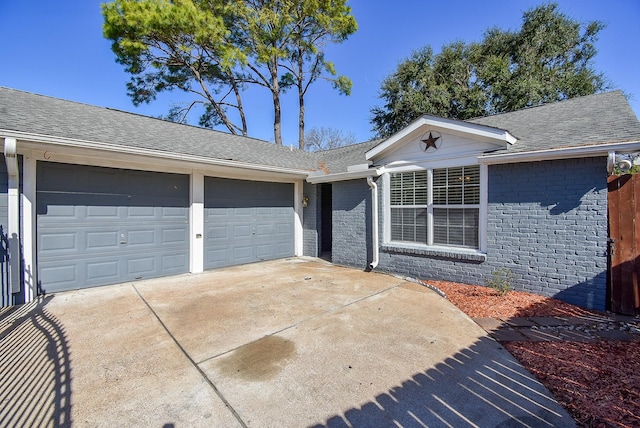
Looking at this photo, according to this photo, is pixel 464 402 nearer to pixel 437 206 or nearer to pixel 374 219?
pixel 437 206

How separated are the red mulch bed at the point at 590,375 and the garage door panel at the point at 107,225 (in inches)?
260

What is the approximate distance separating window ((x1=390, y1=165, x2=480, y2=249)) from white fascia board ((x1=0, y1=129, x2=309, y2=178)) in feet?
11.6

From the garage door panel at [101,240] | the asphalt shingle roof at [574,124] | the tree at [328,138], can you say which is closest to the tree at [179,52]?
the tree at [328,138]

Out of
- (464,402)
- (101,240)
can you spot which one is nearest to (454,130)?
(464,402)

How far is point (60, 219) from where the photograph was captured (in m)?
5.54

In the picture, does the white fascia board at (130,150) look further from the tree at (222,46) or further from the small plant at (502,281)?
the tree at (222,46)

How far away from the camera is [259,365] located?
3.07 meters

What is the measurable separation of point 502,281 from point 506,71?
51.8 ft

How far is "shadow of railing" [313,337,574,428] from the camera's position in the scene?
225 cm

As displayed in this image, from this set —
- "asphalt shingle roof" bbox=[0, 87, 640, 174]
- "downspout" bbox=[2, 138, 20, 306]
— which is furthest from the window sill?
"downspout" bbox=[2, 138, 20, 306]

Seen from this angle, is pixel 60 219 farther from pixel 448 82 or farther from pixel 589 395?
pixel 448 82

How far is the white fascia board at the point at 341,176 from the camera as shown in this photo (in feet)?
23.9

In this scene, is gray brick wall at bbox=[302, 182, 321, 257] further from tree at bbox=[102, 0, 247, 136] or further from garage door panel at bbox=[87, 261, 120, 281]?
tree at bbox=[102, 0, 247, 136]

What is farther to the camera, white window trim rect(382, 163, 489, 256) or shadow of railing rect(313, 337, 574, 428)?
white window trim rect(382, 163, 489, 256)
